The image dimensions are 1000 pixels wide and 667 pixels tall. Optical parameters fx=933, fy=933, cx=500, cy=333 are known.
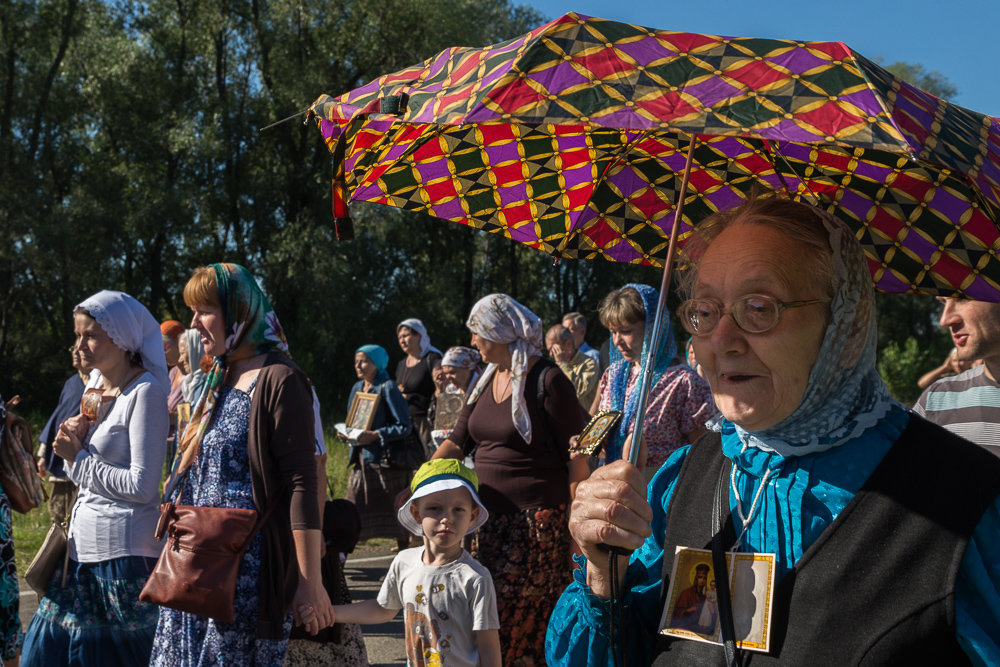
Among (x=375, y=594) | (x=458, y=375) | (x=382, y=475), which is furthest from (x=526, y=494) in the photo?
(x=382, y=475)

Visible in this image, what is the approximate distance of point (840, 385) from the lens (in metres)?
1.81

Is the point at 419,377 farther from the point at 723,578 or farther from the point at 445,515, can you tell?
the point at 723,578

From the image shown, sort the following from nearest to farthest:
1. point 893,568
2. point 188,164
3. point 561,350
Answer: point 893,568
point 561,350
point 188,164

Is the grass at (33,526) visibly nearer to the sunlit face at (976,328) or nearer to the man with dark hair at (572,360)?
the man with dark hair at (572,360)

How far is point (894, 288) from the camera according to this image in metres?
2.59

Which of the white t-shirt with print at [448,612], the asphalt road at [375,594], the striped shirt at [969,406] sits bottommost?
the asphalt road at [375,594]

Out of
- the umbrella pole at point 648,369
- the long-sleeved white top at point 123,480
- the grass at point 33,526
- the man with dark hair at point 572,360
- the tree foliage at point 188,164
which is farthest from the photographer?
the tree foliage at point 188,164

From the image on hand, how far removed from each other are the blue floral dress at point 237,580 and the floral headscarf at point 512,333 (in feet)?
5.70

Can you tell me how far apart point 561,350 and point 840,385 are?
763 cm

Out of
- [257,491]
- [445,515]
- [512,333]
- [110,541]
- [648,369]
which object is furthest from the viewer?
[512,333]

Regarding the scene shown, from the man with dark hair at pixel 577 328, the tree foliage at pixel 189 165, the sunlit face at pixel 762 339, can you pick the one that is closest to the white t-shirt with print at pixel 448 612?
the sunlit face at pixel 762 339

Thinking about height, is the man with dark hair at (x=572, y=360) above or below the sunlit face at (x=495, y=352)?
above

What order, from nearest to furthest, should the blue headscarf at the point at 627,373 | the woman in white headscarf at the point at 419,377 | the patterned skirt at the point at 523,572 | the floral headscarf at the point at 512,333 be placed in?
the patterned skirt at the point at 523,572
the floral headscarf at the point at 512,333
the blue headscarf at the point at 627,373
the woman in white headscarf at the point at 419,377

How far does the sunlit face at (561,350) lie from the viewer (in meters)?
9.40
